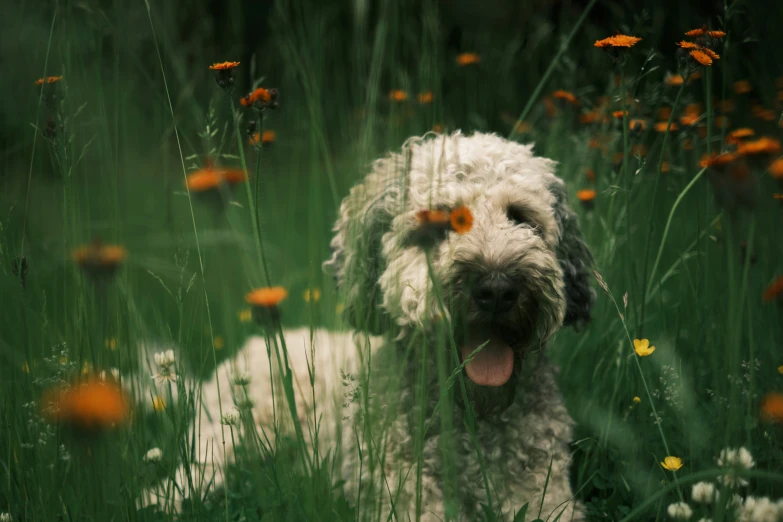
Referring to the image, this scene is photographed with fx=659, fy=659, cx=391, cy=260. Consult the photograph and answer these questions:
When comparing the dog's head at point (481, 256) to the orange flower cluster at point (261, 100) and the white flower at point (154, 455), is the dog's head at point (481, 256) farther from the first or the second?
the white flower at point (154, 455)

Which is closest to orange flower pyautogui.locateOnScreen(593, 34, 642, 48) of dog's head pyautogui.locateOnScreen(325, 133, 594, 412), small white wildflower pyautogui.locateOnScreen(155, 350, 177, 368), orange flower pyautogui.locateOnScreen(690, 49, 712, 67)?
orange flower pyautogui.locateOnScreen(690, 49, 712, 67)

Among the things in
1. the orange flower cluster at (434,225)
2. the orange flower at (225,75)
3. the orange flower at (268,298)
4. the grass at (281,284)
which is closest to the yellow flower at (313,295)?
the grass at (281,284)

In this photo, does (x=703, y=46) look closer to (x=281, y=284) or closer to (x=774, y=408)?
(x=774, y=408)

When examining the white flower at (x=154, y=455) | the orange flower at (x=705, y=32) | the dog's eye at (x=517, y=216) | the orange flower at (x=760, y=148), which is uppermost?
the orange flower at (x=705, y=32)

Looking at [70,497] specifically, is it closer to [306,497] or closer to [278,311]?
[306,497]

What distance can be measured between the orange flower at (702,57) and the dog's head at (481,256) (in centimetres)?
81

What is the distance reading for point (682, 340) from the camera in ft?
10.8

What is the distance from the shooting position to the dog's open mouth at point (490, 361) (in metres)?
2.50

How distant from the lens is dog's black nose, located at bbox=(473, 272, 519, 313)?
7.85ft

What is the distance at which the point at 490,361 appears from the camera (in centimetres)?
255

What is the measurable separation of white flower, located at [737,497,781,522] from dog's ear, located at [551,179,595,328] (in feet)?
3.92

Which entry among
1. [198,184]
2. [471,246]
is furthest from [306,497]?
[471,246]

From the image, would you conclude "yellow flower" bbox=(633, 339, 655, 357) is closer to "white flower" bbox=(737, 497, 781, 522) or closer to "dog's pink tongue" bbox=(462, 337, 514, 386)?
"dog's pink tongue" bbox=(462, 337, 514, 386)

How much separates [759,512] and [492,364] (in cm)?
99
